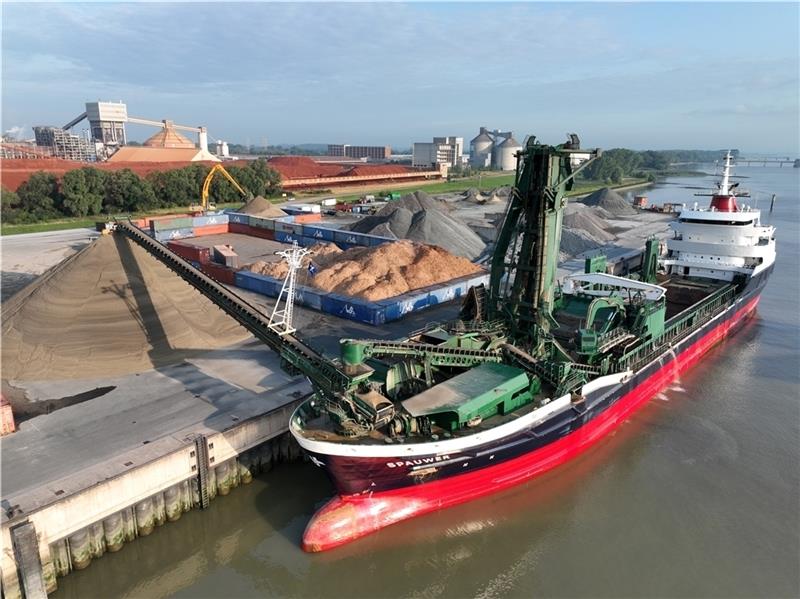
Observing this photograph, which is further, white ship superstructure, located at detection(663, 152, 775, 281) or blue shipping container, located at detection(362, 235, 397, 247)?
blue shipping container, located at detection(362, 235, 397, 247)

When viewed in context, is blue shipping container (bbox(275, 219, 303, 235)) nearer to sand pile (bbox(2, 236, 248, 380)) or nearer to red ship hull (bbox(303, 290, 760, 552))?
sand pile (bbox(2, 236, 248, 380))

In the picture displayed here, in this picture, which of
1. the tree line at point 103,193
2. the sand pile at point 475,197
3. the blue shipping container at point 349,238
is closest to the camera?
the blue shipping container at point 349,238

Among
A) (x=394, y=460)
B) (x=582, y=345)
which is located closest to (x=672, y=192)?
(x=582, y=345)

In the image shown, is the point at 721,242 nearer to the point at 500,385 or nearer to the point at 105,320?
the point at 500,385

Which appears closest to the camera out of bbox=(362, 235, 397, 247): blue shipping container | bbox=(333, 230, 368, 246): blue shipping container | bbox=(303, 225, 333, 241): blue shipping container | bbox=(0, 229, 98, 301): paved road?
bbox=(0, 229, 98, 301): paved road

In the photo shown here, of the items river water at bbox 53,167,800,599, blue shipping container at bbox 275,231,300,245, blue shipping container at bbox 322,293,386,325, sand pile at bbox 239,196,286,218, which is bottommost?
river water at bbox 53,167,800,599

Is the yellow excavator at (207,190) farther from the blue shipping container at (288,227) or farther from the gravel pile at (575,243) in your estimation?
the gravel pile at (575,243)

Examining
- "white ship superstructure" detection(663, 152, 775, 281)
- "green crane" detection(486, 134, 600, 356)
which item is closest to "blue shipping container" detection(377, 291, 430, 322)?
"green crane" detection(486, 134, 600, 356)

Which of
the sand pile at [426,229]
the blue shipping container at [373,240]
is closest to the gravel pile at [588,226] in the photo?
the sand pile at [426,229]
